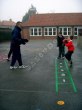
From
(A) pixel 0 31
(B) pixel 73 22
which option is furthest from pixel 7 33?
(B) pixel 73 22

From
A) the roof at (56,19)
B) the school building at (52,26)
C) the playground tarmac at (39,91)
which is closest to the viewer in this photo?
the playground tarmac at (39,91)

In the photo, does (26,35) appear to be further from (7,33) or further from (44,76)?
(44,76)

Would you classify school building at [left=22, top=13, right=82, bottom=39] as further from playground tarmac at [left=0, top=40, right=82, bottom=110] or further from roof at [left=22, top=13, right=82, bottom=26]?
playground tarmac at [left=0, top=40, right=82, bottom=110]

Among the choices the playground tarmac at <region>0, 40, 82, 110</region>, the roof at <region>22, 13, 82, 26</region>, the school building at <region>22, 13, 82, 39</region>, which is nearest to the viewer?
the playground tarmac at <region>0, 40, 82, 110</region>

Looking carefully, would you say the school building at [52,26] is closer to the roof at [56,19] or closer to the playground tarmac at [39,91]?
the roof at [56,19]

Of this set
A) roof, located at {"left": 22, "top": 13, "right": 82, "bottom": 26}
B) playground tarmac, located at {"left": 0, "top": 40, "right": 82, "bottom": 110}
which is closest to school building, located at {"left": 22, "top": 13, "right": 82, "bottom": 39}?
roof, located at {"left": 22, "top": 13, "right": 82, "bottom": 26}

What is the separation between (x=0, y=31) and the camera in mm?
36000

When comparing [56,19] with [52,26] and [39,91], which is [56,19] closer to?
[52,26]

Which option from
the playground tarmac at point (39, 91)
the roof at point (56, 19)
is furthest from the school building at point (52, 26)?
the playground tarmac at point (39, 91)

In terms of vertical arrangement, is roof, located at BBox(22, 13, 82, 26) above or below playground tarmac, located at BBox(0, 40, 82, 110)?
above

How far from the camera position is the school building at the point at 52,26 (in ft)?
152

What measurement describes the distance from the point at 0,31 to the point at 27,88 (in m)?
30.4

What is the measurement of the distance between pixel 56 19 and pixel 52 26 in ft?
9.34

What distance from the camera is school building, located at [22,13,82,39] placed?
152ft
